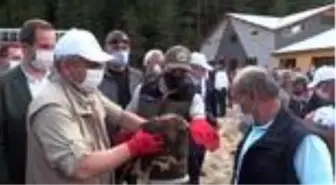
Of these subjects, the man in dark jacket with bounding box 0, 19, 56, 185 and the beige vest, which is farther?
Result: the man in dark jacket with bounding box 0, 19, 56, 185

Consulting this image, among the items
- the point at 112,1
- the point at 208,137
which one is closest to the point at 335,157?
the point at 208,137

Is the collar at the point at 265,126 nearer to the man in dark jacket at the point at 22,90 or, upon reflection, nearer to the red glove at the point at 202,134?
the red glove at the point at 202,134

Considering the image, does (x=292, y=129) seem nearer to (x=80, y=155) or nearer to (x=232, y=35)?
(x=80, y=155)

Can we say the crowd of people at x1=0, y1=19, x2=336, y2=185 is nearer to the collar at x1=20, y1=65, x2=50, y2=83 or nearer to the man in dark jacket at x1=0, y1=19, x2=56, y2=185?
the man in dark jacket at x1=0, y1=19, x2=56, y2=185

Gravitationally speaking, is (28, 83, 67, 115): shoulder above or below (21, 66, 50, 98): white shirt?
above

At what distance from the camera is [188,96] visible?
7852 millimetres

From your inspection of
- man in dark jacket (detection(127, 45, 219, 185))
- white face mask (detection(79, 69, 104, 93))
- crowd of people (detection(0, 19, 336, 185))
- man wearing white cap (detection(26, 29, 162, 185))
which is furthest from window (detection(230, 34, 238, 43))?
white face mask (detection(79, 69, 104, 93))

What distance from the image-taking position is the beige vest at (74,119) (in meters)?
4.61

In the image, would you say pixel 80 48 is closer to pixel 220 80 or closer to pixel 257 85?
pixel 257 85

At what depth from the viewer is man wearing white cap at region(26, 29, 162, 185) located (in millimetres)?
4504

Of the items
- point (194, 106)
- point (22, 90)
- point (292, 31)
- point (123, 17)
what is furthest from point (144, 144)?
point (292, 31)

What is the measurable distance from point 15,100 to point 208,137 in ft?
4.04

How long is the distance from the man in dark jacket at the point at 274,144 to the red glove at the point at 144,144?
1.64 feet

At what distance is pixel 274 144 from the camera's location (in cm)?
479
